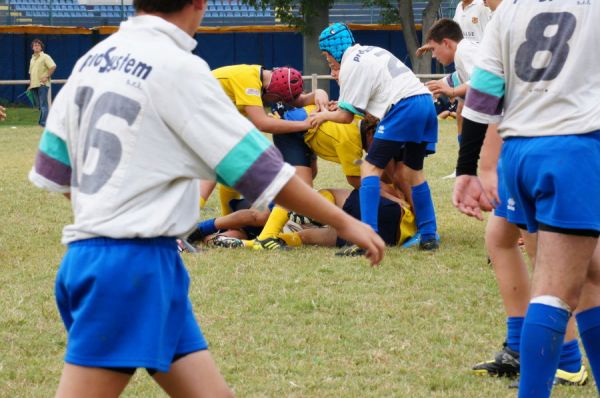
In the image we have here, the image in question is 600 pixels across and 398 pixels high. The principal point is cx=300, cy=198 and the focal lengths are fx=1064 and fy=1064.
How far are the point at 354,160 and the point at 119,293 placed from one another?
5.76 metres

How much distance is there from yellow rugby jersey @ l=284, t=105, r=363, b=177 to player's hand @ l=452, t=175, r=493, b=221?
4.49 metres

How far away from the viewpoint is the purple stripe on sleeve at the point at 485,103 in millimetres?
3646

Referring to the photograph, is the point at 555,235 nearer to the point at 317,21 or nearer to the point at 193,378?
the point at 193,378

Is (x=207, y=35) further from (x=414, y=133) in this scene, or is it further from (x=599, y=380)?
(x=599, y=380)

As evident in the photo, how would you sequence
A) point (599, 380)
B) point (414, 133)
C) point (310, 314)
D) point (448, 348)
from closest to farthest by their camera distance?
1. point (599, 380)
2. point (448, 348)
3. point (310, 314)
4. point (414, 133)

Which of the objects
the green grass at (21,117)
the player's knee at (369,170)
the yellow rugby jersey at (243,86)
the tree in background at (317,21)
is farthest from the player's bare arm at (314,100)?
the tree in background at (317,21)

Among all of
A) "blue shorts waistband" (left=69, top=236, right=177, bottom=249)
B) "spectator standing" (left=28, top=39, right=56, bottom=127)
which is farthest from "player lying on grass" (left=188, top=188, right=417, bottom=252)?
"spectator standing" (left=28, top=39, right=56, bottom=127)

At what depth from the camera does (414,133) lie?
7.74m

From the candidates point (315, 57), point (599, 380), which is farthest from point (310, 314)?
point (315, 57)

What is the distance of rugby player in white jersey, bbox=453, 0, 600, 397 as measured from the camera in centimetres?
342

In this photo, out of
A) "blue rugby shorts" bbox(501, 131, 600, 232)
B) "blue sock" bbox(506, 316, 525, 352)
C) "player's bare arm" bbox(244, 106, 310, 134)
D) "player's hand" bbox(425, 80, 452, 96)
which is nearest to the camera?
"blue rugby shorts" bbox(501, 131, 600, 232)

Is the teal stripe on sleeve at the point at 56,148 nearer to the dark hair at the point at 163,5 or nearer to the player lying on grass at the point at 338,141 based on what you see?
the dark hair at the point at 163,5

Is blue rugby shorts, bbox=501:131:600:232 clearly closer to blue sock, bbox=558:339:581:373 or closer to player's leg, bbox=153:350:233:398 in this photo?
blue sock, bbox=558:339:581:373

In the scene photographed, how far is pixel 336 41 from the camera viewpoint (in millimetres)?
7895
